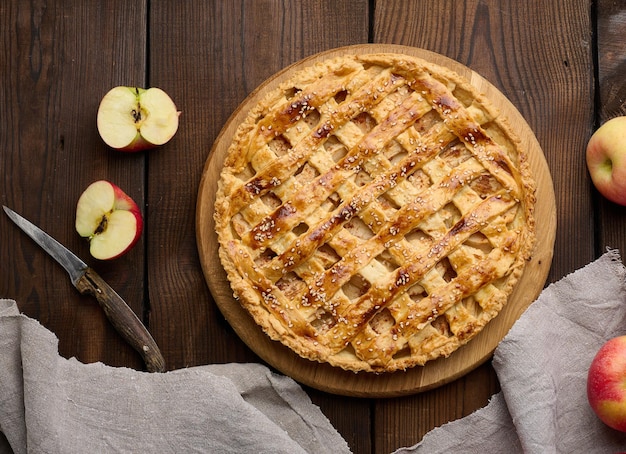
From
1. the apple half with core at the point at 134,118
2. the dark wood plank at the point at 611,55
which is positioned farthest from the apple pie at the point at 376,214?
the dark wood plank at the point at 611,55

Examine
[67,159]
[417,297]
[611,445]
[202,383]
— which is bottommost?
[611,445]

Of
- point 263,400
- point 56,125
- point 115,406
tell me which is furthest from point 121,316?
point 56,125

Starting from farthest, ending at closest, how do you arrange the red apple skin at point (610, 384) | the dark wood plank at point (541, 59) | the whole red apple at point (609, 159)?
the dark wood plank at point (541, 59) → the whole red apple at point (609, 159) → the red apple skin at point (610, 384)

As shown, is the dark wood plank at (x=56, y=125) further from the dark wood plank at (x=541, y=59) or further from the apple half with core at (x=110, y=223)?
the dark wood plank at (x=541, y=59)

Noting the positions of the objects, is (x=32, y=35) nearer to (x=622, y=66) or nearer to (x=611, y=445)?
(x=622, y=66)

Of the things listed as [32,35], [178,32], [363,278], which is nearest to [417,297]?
[363,278]

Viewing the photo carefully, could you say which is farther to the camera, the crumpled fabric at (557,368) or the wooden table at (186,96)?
the wooden table at (186,96)
